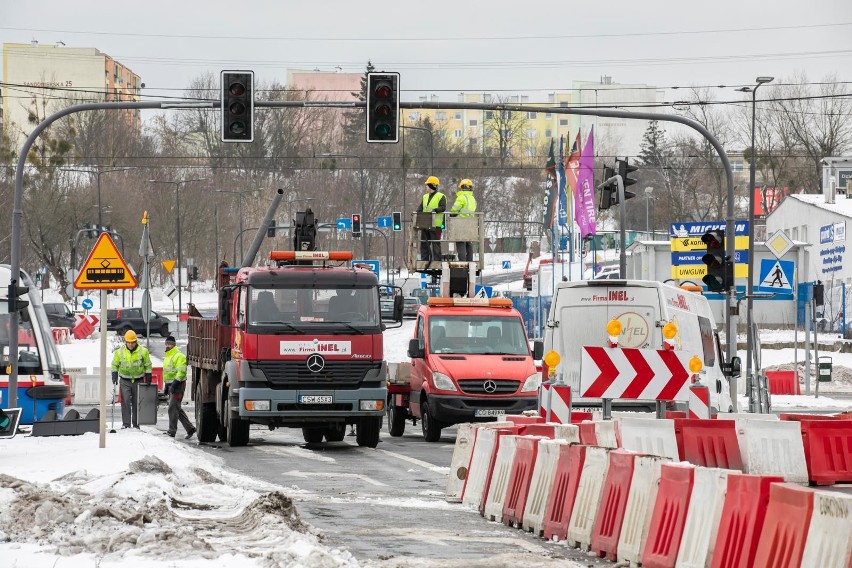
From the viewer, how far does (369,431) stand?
22406 millimetres

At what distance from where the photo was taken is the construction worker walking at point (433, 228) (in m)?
30.9

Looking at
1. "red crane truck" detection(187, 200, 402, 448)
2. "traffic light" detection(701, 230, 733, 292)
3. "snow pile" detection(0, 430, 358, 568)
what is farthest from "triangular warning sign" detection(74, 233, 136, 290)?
"traffic light" detection(701, 230, 733, 292)

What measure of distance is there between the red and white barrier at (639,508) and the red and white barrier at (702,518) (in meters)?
0.58

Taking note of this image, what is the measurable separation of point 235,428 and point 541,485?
1137cm

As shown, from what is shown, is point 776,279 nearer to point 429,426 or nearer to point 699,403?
point 429,426

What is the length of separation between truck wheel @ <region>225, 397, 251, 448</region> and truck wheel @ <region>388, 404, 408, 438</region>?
3928mm

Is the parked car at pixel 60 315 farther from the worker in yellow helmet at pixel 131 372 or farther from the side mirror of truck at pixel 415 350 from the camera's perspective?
the side mirror of truck at pixel 415 350

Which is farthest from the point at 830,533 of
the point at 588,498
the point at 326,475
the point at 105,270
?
the point at 105,270

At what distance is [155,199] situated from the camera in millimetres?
94188

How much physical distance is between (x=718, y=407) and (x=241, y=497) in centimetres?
947

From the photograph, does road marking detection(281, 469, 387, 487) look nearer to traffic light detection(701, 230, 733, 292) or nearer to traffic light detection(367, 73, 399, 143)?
traffic light detection(367, 73, 399, 143)

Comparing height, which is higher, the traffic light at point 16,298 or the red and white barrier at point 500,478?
the traffic light at point 16,298

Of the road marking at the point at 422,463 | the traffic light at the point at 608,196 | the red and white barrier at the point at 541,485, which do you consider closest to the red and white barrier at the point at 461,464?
the red and white barrier at the point at 541,485

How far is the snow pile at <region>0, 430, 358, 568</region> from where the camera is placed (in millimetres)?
9094
